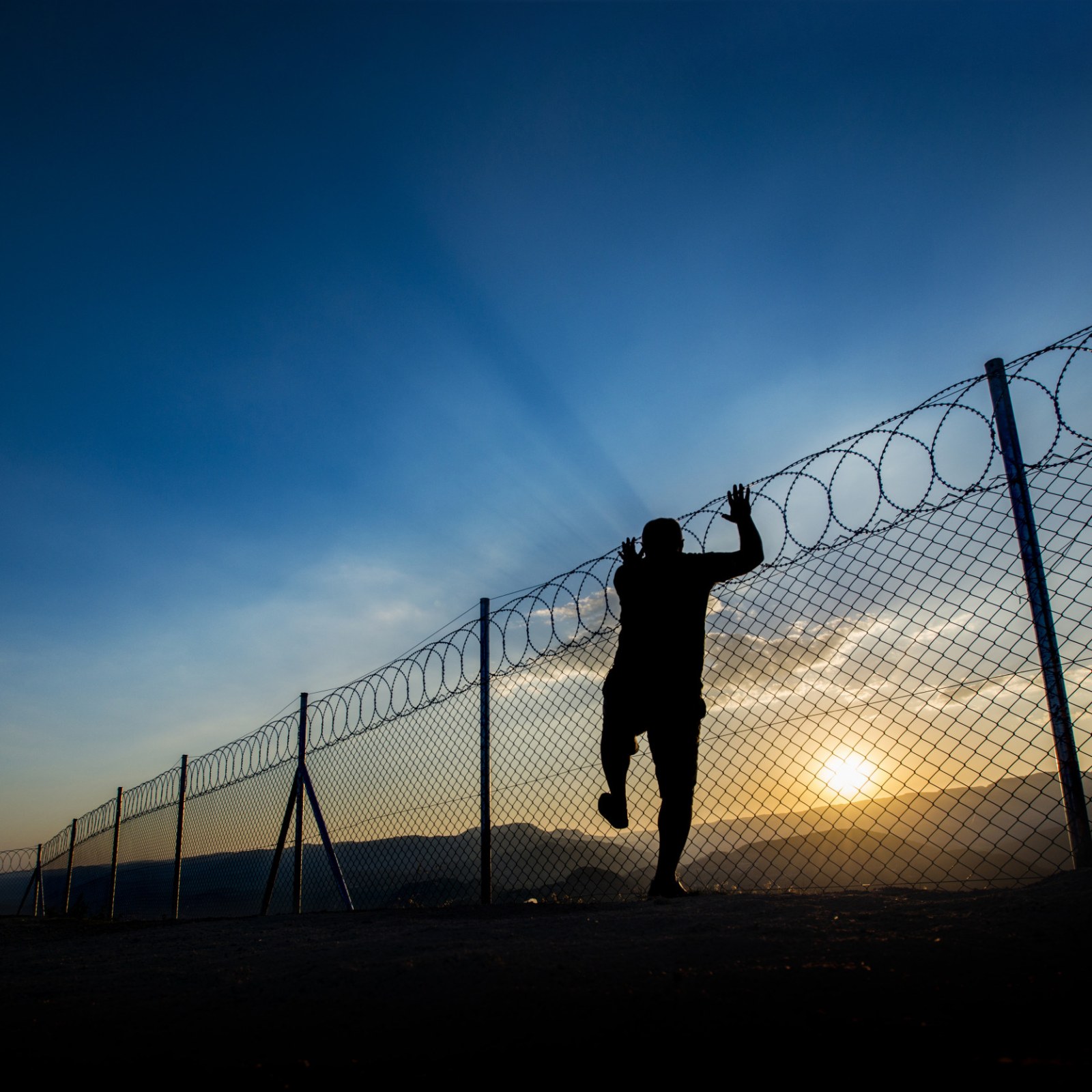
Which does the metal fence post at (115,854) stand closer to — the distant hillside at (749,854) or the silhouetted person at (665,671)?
the distant hillside at (749,854)

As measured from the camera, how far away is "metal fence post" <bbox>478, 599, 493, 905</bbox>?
4.95 m

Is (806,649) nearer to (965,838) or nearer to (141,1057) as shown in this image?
(965,838)

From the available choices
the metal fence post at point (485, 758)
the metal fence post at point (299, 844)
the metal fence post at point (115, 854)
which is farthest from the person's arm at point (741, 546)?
the metal fence post at point (115, 854)

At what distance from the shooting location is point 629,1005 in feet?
4.91

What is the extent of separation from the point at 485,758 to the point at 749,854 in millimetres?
1987

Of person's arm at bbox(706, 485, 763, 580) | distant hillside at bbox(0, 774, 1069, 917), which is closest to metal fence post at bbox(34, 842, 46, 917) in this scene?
distant hillside at bbox(0, 774, 1069, 917)

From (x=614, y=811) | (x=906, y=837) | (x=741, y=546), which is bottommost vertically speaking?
(x=906, y=837)

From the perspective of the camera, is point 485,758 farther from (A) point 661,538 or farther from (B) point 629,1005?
(B) point 629,1005

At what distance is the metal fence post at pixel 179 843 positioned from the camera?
8.77 meters

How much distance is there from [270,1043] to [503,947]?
82 centimetres

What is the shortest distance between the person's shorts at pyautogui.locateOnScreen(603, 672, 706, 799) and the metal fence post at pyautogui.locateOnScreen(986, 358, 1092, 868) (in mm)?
1405

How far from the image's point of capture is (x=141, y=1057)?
145 centimetres

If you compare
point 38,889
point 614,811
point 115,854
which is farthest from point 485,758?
point 38,889

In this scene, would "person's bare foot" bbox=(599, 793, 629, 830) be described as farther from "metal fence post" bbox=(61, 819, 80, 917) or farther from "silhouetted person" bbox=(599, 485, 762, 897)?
"metal fence post" bbox=(61, 819, 80, 917)
